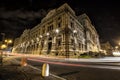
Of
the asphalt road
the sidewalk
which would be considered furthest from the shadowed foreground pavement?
the asphalt road

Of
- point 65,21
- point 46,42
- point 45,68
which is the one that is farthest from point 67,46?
point 45,68

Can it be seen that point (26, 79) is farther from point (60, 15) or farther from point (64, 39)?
point (60, 15)

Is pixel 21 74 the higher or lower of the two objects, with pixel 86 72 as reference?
higher

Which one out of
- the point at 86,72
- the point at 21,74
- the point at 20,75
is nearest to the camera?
the point at 20,75

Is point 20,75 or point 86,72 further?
point 86,72

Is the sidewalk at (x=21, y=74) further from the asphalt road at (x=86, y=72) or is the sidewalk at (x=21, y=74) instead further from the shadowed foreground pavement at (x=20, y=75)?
the asphalt road at (x=86, y=72)

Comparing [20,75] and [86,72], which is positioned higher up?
[20,75]

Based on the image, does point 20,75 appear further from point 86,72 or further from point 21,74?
point 86,72

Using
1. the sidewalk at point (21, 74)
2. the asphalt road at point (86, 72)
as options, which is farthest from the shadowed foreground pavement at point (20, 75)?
the asphalt road at point (86, 72)

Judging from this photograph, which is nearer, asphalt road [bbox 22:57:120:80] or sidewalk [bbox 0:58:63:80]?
sidewalk [bbox 0:58:63:80]

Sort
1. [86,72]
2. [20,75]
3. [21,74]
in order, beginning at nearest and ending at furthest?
[20,75]
[21,74]
[86,72]

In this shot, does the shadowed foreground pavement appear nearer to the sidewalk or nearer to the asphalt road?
the sidewalk

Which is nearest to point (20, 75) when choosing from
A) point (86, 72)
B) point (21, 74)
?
point (21, 74)

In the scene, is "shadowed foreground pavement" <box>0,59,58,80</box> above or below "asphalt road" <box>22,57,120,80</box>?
above
